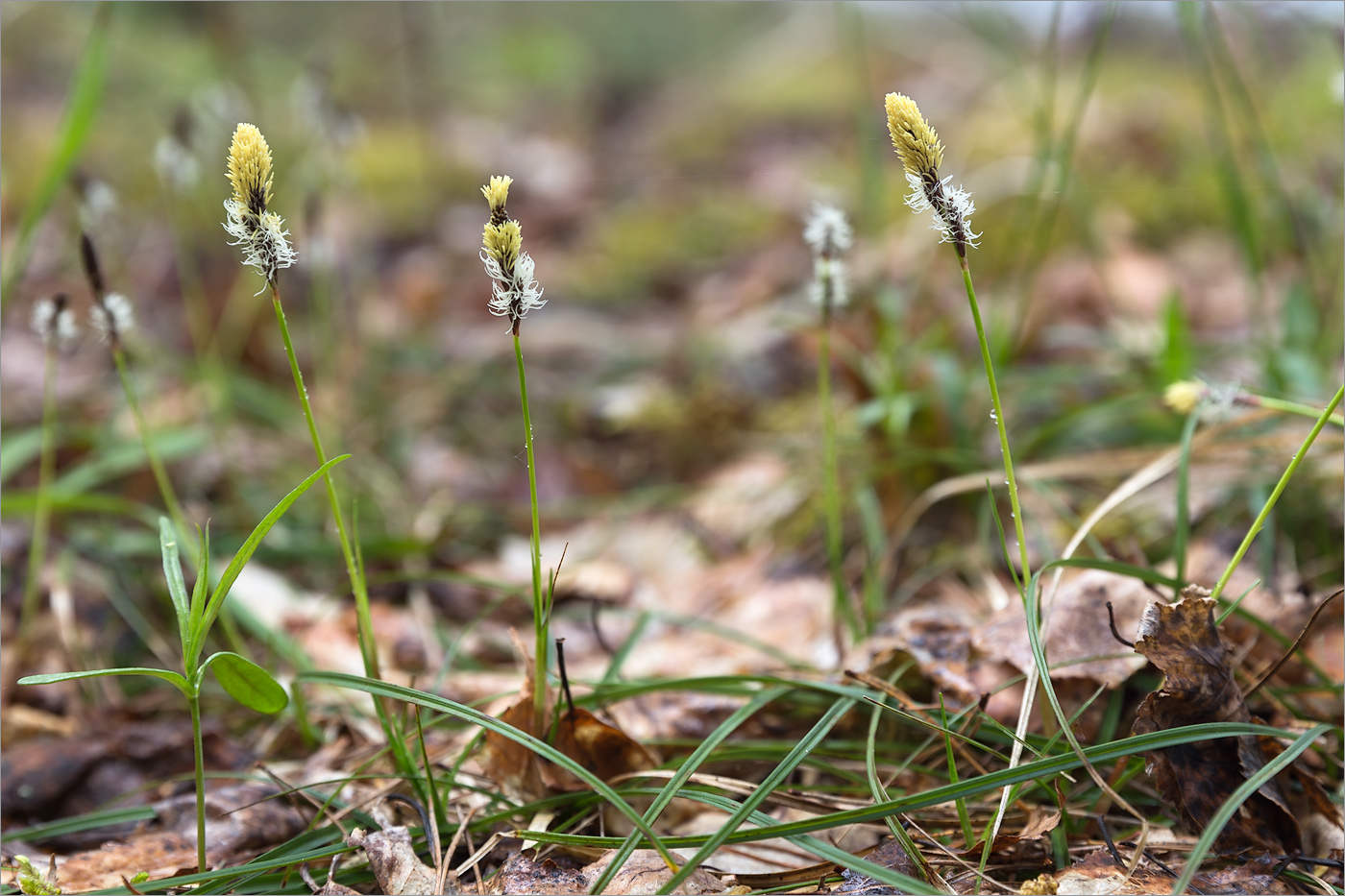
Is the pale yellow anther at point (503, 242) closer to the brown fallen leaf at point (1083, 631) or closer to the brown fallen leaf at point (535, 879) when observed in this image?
the brown fallen leaf at point (535, 879)

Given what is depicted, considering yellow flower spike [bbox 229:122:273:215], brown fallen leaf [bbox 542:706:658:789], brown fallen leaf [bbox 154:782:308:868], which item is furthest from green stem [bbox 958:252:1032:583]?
brown fallen leaf [bbox 154:782:308:868]

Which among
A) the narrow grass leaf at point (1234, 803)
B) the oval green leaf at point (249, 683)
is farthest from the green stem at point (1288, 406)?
the oval green leaf at point (249, 683)

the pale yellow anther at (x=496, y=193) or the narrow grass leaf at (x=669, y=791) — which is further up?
the pale yellow anther at (x=496, y=193)

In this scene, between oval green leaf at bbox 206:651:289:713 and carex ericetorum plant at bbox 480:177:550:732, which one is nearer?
carex ericetorum plant at bbox 480:177:550:732

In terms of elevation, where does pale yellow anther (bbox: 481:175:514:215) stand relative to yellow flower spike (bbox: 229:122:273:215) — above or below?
below

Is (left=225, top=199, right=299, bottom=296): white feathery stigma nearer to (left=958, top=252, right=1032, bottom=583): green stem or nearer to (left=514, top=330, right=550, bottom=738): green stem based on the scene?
(left=514, top=330, right=550, bottom=738): green stem

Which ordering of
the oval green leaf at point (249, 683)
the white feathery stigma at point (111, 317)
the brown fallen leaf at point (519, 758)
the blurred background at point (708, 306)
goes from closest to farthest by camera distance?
the oval green leaf at point (249, 683) < the brown fallen leaf at point (519, 758) < the white feathery stigma at point (111, 317) < the blurred background at point (708, 306)

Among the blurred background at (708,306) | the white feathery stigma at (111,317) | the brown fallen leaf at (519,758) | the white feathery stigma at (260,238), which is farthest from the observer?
the blurred background at (708,306)

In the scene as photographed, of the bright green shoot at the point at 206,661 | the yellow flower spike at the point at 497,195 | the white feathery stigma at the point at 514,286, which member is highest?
the yellow flower spike at the point at 497,195
